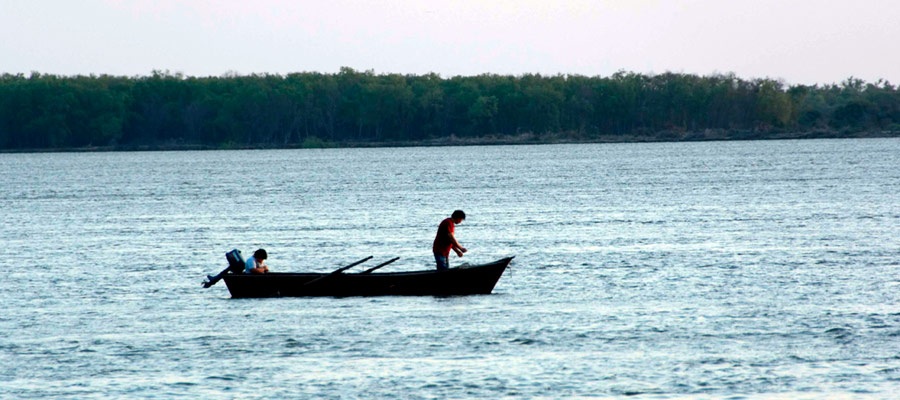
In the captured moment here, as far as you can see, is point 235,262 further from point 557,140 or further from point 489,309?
point 557,140

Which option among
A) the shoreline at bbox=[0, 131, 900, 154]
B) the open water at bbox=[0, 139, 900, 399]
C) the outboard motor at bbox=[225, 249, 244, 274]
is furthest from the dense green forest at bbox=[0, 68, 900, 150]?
the outboard motor at bbox=[225, 249, 244, 274]

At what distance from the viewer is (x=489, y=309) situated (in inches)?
955

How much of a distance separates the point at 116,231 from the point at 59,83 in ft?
496

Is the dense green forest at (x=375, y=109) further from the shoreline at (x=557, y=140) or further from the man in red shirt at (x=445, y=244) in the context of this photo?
the man in red shirt at (x=445, y=244)

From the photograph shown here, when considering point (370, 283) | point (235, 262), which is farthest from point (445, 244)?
point (235, 262)

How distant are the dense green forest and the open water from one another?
13303 centimetres

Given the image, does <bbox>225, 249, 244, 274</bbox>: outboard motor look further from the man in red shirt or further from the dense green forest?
the dense green forest

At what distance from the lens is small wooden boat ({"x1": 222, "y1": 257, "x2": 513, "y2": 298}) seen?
2573cm

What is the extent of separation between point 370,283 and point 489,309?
311cm

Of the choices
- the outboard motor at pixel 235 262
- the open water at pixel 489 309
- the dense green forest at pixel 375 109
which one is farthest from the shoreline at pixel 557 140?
the outboard motor at pixel 235 262

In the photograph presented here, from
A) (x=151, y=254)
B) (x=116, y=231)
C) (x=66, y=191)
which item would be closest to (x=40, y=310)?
(x=151, y=254)

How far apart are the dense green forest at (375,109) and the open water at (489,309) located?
133034mm

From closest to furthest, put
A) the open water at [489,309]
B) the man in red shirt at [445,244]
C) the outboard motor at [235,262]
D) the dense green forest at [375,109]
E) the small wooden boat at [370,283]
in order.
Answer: the open water at [489,309]
the man in red shirt at [445,244]
the small wooden boat at [370,283]
the outboard motor at [235,262]
the dense green forest at [375,109]

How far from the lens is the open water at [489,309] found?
18047 mm
